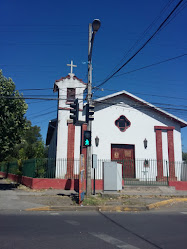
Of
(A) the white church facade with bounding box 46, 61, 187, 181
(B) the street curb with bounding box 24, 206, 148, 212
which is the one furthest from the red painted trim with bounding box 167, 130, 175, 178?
(B) the street curb with bounding box 24, 206, 148, 212

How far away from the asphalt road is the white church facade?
9159 mm

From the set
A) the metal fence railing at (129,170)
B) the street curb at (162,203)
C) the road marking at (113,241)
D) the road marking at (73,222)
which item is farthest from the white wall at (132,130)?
the road marking at (113,241)

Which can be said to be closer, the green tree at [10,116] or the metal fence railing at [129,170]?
the green tree at [10,116]

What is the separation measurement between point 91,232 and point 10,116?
8996 millimetres

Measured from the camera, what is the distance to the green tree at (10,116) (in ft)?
42.6

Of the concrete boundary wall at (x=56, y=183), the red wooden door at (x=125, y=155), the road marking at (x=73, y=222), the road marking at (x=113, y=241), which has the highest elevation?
the red wooden door at (x=125, y=155)

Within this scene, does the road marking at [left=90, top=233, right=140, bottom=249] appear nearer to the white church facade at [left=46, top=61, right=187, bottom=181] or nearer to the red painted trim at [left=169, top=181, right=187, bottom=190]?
the white church facade at [left=46, top=61, right=187, bottom=181]

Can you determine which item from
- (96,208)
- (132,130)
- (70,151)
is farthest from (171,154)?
(96,208)

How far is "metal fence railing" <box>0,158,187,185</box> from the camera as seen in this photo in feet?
53.1

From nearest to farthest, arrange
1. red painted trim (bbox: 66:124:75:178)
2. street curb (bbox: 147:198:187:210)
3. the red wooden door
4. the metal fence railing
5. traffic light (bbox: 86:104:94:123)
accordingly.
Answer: street curb (bbox: 147:198:187:210) → traffic light (bbox: 86:104:94:123) → the metal fence railing → red painted trim (bbox: 66:124:75:178) → the red wooden door

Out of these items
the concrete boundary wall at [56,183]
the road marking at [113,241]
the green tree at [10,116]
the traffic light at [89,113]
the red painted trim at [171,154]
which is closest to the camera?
the road marking at [113,241]

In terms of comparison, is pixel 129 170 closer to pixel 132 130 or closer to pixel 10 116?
pixel 132 130

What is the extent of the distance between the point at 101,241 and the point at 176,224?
3.14m

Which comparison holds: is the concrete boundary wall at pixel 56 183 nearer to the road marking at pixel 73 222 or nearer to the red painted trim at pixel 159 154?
the red painted trim at pixel 159 154
